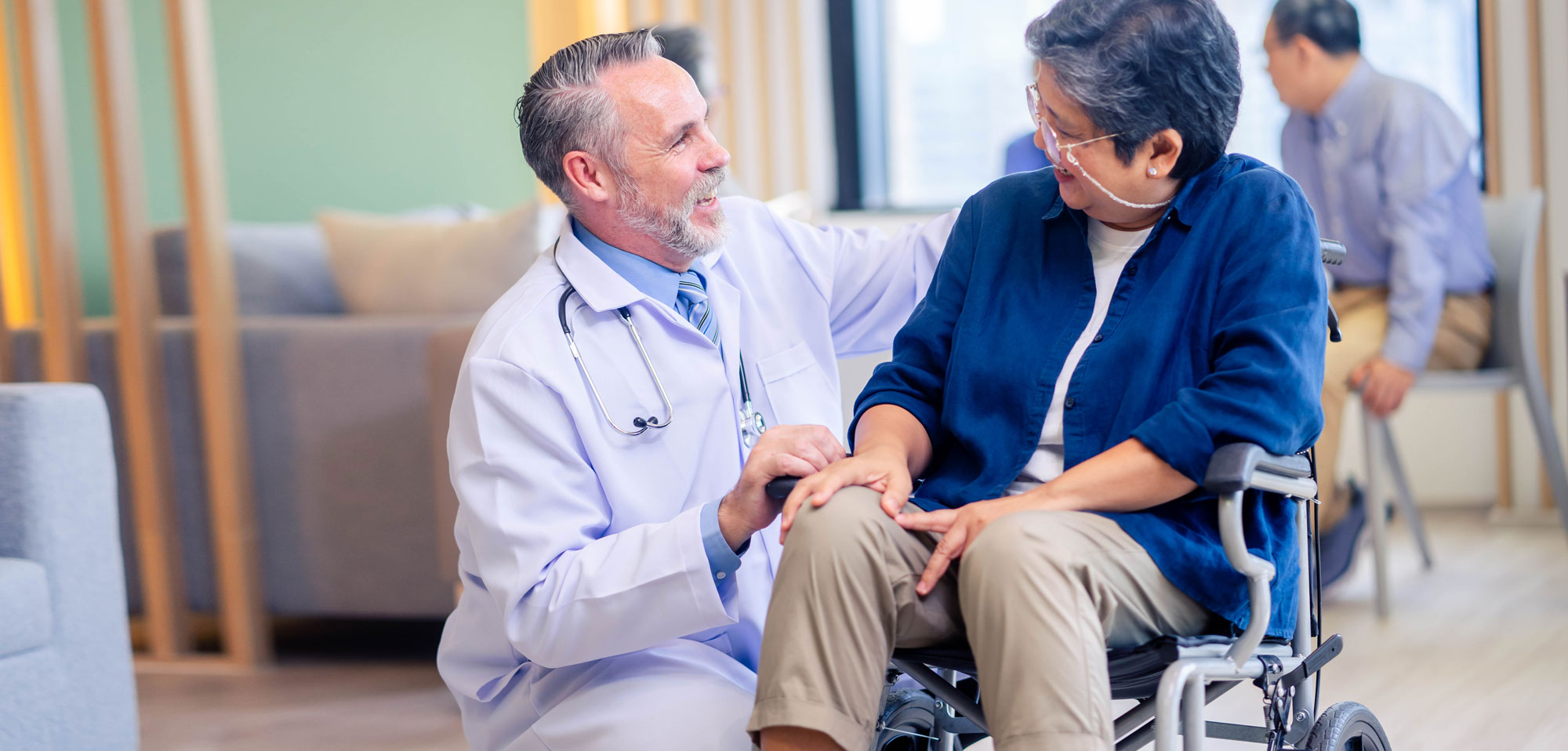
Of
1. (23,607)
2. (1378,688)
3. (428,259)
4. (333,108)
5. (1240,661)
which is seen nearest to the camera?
(1240,661)

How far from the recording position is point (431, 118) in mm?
4387

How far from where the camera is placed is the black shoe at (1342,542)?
3090mm

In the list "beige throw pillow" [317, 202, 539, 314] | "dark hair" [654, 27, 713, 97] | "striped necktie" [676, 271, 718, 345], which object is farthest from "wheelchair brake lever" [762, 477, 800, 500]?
"dark hair" [654, 27, 713, 97]

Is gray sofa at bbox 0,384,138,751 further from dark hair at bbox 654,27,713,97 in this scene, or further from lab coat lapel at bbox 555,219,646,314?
dark hair at bbox 654,27,713,97

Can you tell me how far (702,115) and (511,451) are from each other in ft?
1.60

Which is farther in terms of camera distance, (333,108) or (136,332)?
(333,108)

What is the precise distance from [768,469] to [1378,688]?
1683 mm

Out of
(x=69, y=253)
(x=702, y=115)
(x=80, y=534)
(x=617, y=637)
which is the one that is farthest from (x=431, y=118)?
(x=617, y=637)

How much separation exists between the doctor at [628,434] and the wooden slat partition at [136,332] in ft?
5.50

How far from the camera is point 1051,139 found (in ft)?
4.57

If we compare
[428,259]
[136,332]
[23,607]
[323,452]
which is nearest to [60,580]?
[23,607]

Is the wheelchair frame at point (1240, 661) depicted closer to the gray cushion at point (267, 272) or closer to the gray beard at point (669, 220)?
the gray beard at point (669, 220)

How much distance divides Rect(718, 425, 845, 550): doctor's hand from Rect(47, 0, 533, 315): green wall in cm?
254

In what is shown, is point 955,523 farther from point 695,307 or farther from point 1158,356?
point 695,307
